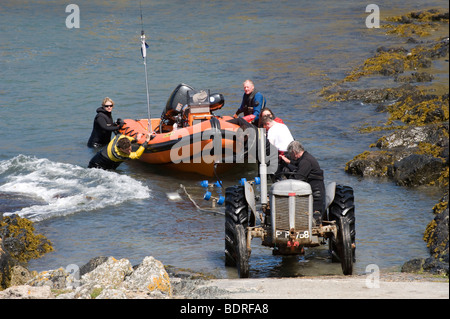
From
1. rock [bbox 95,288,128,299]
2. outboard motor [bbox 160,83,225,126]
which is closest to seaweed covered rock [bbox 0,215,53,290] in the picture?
rock [bbox 95,288,128,299]

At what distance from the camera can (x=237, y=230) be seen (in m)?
8.34

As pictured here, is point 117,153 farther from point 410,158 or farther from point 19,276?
point 19,276

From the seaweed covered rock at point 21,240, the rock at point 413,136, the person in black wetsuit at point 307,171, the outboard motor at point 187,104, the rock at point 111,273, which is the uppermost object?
the outboard motor at point 187,104

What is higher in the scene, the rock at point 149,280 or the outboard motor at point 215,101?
the outboard motor at point 215,101

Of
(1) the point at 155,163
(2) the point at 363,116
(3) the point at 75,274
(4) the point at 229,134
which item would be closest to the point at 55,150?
(1) the point at 155,163

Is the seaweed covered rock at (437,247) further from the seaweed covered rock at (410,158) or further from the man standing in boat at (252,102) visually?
the man standing in boat at (252,102)

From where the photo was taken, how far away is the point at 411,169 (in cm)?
1260

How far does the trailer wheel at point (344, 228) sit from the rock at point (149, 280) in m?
2.15

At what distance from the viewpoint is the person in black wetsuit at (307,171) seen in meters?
8.62

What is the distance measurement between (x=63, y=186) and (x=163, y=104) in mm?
7247

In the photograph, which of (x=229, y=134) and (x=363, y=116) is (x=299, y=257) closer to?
(x=229, y=134)

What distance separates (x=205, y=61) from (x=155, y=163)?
1217 centimetres

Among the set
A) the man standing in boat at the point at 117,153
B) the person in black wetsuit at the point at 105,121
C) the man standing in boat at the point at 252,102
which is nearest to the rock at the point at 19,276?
the man standing in boat at the point at 117,153

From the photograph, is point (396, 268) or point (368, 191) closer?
point (396, 268)
